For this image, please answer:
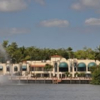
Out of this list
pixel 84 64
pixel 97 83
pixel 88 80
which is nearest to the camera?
pixel 97 83

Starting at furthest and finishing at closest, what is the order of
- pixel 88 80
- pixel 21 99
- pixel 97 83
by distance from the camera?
pixel 88 80 < pixel 97 83 < pixel 21 99

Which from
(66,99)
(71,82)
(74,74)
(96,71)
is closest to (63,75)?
(74,74)

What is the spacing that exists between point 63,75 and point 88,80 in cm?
1933

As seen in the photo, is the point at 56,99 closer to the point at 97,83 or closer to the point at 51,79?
the point at 97,83

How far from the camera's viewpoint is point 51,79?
618ft

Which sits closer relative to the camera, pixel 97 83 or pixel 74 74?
pixel 97 83

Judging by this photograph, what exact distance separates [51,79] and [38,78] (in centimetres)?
510

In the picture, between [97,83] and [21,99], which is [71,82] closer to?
[97,83]

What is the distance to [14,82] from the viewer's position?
18900 centimetres

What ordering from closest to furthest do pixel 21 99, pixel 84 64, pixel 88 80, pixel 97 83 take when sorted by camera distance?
pixel 21 99 < pixel 97 83 < pixel 88 80 < pixel 84 64

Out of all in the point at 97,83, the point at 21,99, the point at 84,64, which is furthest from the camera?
Result: the point at 84,64

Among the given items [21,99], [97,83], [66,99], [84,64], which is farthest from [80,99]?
[84,64]

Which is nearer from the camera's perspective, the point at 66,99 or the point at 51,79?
the point at 66,99

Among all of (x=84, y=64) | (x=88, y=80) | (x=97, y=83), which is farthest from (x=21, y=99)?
(x=84, y=64)
